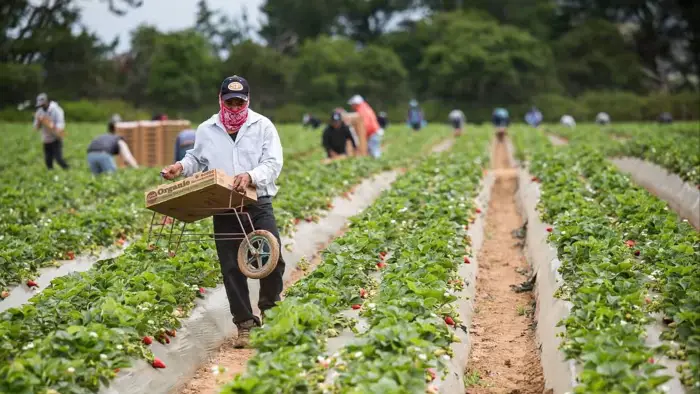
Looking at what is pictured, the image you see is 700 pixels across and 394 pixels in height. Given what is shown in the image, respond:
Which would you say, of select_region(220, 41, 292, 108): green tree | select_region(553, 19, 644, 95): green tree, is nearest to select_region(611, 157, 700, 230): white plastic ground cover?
select_region(220, 41, 292, 108): green tree

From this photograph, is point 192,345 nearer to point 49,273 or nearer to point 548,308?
point 49,273

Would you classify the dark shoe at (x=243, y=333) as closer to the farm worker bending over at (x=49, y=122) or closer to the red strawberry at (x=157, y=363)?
the red strawberry at (x=157, y=363)

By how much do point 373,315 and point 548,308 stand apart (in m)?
1.84

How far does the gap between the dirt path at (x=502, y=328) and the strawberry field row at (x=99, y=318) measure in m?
2.52

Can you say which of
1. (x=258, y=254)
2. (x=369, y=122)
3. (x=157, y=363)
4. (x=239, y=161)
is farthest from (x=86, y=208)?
(x=369, y=122)

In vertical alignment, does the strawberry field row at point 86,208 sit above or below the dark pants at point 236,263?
below

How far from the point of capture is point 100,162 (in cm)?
1698

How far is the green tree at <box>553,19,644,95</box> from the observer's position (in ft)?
221

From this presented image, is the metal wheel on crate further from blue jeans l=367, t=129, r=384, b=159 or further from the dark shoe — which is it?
blue jeans l=367, t=129, r=384, b=159

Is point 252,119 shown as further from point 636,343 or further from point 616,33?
point 616,33

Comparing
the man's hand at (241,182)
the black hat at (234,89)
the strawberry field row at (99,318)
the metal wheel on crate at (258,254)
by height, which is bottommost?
the strawberry field row at (99,318)

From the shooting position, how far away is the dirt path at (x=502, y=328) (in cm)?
648

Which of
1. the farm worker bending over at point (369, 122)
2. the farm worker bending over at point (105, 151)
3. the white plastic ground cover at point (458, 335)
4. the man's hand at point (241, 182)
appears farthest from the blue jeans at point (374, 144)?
the man's hand at point (241, 182)

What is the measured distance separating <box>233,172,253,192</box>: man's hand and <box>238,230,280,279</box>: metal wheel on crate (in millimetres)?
453
